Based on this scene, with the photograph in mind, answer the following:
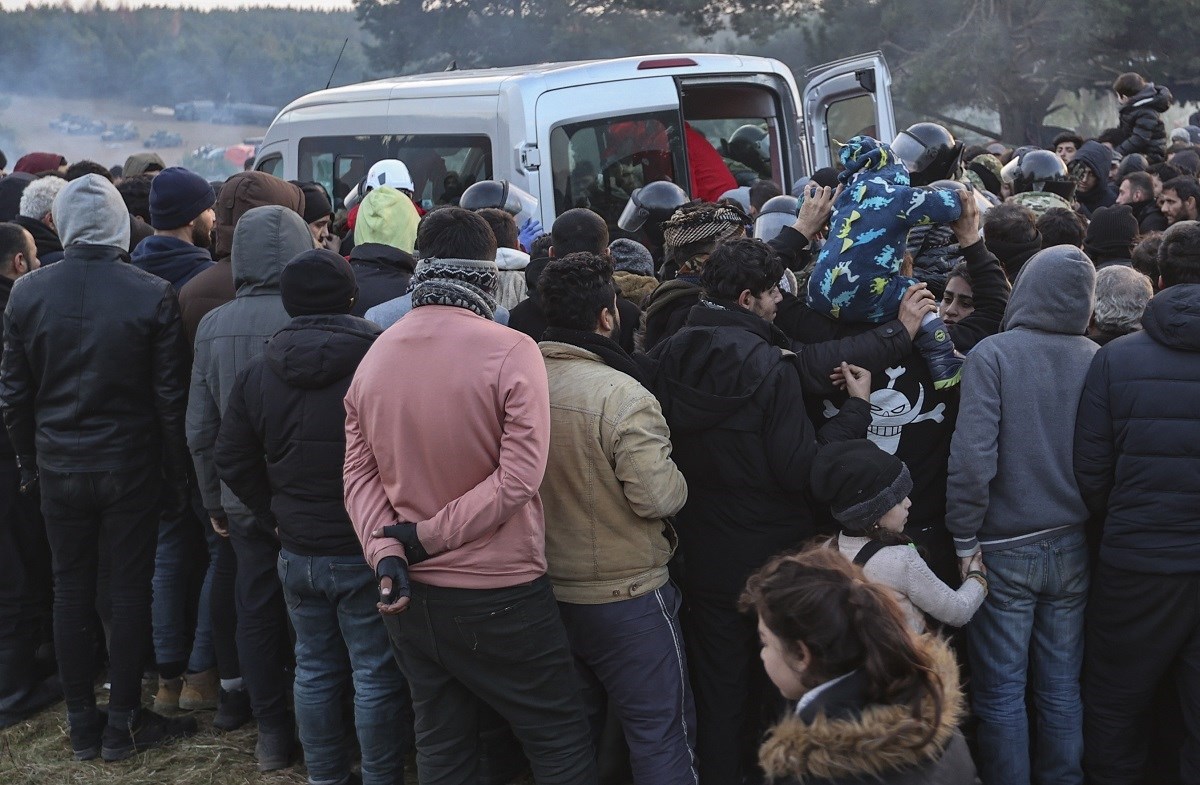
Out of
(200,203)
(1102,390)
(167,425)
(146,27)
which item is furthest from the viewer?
(146,27)

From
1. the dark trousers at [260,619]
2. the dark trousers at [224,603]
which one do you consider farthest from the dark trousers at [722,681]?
the dark trousers at [224,603]

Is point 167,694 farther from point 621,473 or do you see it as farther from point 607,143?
point 607,143

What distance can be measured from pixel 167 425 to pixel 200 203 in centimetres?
105

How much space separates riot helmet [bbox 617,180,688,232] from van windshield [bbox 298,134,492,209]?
1630mm

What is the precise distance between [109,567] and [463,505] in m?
2.06

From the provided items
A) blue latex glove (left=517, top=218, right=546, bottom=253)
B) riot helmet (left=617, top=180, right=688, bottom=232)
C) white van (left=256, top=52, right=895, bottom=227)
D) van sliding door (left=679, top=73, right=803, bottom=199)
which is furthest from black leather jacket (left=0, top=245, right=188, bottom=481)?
van sliding door (left=679, top=73, right=803, bottom=199)

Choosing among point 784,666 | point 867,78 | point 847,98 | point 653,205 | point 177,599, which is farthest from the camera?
point 847,98

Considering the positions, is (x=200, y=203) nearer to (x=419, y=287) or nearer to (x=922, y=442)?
(x=419, y=287)

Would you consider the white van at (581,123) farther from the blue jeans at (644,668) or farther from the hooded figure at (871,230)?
the blue jeans at (644,668)

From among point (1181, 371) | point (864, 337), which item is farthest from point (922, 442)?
point (1181, 371)

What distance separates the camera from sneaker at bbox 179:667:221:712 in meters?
4.86

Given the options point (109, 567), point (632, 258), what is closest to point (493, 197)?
point (632, 258)

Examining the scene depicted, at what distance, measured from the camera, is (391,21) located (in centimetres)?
2897

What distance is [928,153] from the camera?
201 inches
